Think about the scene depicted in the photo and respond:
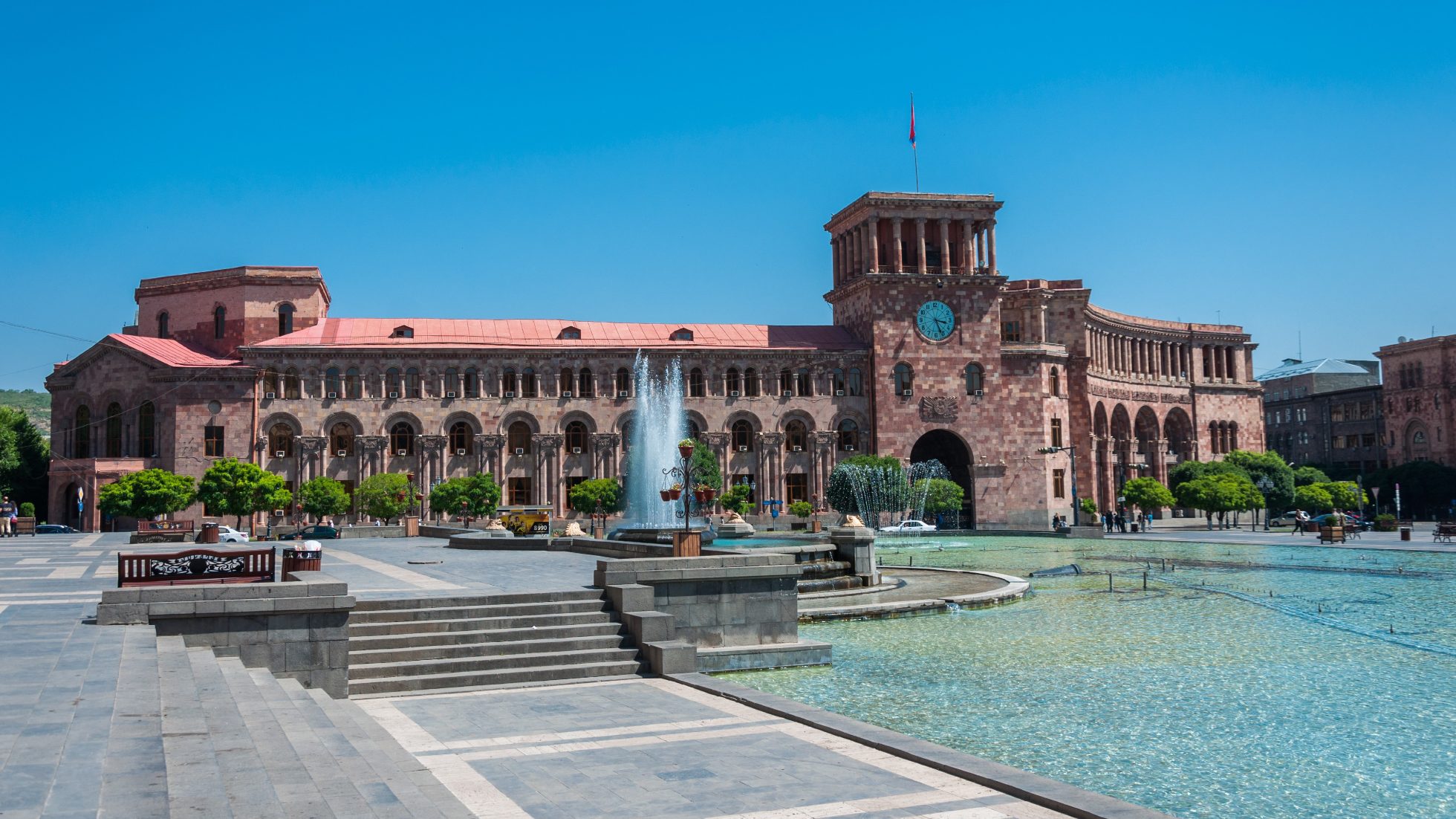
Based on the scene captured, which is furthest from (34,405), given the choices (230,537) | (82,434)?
(230,537)

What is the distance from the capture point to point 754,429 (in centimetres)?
6494

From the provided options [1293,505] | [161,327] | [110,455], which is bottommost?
[1293,505]

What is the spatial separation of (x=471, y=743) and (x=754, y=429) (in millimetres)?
54946

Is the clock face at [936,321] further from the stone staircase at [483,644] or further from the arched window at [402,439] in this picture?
the stone staircase at [483,644]

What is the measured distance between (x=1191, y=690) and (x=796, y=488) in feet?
→ 172

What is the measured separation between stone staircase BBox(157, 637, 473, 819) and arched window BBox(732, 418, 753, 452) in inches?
2119

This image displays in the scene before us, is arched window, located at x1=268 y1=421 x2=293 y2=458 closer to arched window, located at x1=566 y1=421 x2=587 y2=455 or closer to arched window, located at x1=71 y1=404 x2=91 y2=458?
arched window, located at x1=71 y1=404 x2=91 y2=458

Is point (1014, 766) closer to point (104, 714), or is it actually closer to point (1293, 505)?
point (104, 714)

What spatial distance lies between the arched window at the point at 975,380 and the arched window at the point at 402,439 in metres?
31.7

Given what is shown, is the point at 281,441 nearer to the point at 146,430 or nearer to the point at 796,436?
the point at 146,430

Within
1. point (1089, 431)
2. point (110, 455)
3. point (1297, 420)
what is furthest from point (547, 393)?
point (1297, 420)

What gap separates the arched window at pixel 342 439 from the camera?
Answer: 199ft

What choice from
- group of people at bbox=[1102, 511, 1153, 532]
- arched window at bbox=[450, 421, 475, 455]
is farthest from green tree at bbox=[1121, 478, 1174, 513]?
arched window at bbox=[450, 421, 475, 455]

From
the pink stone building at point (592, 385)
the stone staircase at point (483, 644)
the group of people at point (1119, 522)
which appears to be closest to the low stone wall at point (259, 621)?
the stone staircase at point (483, 644)
